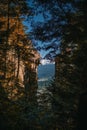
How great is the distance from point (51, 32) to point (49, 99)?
3390 millimetres

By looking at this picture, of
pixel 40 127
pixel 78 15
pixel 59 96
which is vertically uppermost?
pixel 78 15

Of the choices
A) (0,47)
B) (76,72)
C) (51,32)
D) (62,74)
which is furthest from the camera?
(0,47)

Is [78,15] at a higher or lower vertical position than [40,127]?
higher

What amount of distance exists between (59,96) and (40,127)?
2.27 meters

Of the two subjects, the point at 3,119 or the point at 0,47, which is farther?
the point at 0,47

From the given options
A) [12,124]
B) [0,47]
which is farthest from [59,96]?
[0,47]

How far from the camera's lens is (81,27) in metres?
13.2

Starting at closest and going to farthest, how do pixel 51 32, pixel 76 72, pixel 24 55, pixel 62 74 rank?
pixel 51 32, pixel 76 72, pixel 62 74, pixel 24 55

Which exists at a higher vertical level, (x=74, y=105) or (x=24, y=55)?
(x=24, y=55)

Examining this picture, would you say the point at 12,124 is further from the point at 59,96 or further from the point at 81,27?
the point at 81,27

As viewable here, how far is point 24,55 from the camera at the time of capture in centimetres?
3062

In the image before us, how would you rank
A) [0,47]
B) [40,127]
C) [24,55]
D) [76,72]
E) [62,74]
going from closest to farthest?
[40,127] → [76,72] → [62,74] → [0,47] → [24,55]

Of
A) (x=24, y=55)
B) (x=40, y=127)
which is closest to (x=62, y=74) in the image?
(x=40, y=127)

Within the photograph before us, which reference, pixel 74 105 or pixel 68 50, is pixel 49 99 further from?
pixel 68 50
